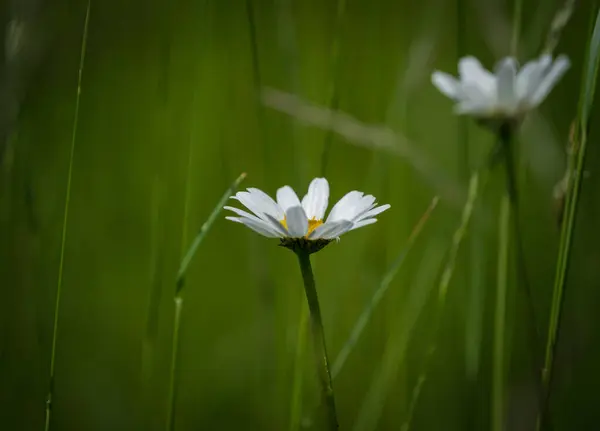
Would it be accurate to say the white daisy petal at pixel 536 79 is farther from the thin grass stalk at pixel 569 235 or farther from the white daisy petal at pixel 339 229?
the white daisy petal at pixel 339 229

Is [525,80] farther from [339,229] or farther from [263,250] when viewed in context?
[263,250]

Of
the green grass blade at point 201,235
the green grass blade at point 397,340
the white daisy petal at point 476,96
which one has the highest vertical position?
the white daisy petal at point 476,96

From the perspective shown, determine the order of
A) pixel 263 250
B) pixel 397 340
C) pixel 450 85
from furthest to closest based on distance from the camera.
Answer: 1. pixel 263 250
2. pixel 397 340
3. pixel 450 85

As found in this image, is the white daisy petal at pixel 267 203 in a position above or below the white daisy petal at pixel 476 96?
below

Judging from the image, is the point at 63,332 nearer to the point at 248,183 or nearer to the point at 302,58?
the point at 248,183

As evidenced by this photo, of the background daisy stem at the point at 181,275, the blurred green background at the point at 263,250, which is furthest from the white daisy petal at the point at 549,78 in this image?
the background daisy stem at the point at 181,275

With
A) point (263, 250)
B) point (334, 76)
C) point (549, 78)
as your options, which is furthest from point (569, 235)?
point (263, 250)
